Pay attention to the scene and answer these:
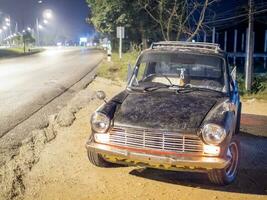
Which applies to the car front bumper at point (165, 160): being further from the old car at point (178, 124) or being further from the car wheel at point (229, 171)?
the car wheel at point (229, 171)

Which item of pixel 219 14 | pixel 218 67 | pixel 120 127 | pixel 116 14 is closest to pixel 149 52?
pixel 218 67

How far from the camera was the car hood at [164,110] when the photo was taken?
5.19m

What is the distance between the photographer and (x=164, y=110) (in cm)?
548

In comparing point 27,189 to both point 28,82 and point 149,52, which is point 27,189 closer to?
point 149,52

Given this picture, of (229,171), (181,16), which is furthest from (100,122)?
(181,16)

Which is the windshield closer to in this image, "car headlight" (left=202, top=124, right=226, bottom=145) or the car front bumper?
"car headlight" (left=202, top=124, right=226, bottom=145)

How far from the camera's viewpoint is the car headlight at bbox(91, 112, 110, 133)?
5.39 m

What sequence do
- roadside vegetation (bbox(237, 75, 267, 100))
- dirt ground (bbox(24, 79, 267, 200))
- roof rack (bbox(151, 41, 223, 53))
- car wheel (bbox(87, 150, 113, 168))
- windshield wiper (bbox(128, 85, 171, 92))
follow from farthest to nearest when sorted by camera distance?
roadside vegetation (bbox(237, 75, 267, 100)) < roof rack (bbox(151, 41, 223, 53)) < windshield wiper (bbox(128, 85, 171, 92)) < car wheel (bbox(87, 150, 113, 168)) < dirt ground (bbox(24, 79, 267, 200))

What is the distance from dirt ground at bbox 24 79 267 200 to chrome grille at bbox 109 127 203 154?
1.93 ft

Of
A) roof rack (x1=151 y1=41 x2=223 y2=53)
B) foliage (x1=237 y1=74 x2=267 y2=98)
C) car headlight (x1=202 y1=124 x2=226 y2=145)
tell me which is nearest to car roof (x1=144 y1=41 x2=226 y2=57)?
roof rack (x1=151 y1=41 x2=223 y2=53)

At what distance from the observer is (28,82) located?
16.4m

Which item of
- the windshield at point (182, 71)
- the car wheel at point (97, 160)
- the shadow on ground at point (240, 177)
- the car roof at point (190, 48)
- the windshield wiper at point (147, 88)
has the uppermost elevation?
the car roof at point (190, 48)

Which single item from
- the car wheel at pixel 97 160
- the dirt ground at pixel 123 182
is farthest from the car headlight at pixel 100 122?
the dirt ground at pixel 123 182

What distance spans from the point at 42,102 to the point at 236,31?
2339cm
